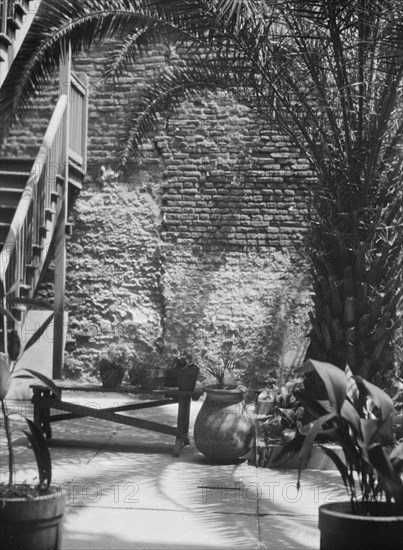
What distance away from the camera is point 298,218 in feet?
34.1

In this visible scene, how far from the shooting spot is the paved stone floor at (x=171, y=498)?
13.6 ft

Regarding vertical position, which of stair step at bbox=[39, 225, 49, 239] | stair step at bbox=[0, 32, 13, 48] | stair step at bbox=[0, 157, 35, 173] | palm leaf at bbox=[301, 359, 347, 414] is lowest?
palm leaf at bbox=[301, 359, 347, 414]

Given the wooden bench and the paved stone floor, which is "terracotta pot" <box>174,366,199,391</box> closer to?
the wooden bench

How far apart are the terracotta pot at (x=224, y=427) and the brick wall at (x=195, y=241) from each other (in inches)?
159

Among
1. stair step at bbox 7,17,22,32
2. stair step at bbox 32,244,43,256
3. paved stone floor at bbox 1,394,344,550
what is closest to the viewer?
paved stone floor at bbox 1,394,344,550

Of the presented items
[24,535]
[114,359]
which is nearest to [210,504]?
[24,535]

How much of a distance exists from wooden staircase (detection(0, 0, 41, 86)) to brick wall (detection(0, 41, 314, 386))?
268cm

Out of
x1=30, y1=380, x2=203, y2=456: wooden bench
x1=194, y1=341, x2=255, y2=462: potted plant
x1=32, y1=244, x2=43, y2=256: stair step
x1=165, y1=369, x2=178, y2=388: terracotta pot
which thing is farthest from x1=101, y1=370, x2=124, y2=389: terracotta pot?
x1=32, y1=244, x2=43, y2=256: stair step

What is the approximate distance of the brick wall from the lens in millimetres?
10383

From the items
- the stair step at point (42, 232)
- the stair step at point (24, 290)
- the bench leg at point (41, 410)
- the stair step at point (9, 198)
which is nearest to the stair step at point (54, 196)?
the stair step at point (9, 198)

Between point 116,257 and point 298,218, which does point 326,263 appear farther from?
point 116,257

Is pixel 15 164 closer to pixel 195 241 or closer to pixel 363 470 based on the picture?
pixel 195 241

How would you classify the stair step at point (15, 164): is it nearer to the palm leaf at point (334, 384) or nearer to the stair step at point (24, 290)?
the stair step at point (24, 290)

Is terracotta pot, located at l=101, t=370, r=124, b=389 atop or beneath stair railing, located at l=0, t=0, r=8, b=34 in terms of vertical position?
beneath
